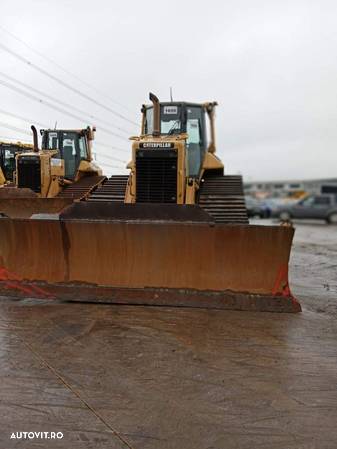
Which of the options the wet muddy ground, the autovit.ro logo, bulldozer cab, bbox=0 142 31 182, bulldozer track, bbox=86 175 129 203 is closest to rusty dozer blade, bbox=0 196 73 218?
bulldozer track, bbox=86 175 129 203

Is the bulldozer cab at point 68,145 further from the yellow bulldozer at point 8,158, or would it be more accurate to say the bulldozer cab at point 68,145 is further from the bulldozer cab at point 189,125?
the bulldozer cab at point 189,125

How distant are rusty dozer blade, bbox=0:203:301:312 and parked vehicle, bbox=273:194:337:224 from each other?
18721mm

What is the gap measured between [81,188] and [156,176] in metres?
6.36

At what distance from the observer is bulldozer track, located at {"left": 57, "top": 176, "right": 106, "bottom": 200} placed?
1150cm

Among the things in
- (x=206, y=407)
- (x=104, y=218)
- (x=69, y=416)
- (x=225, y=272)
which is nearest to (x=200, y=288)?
(x=225, y=272)

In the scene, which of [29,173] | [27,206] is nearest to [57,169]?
[29,173]

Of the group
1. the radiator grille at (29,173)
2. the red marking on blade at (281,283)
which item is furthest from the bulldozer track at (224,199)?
the radiator grille at (29,173)

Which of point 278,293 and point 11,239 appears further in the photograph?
point 11,239

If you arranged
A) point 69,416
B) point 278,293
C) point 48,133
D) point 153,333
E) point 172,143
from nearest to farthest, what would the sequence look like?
point 69,416 < point 153,333 < point 278,293 < point 172,143 < point 48,133

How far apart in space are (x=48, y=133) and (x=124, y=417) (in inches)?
452

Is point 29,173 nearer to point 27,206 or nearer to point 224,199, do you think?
point 27,206

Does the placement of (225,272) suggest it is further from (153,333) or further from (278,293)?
(153,333)

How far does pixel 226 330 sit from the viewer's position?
13.1ft

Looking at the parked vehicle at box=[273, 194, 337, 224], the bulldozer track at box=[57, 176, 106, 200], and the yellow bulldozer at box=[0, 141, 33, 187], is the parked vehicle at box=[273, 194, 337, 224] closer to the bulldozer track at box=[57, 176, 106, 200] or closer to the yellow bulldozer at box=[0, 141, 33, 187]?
the bulldozer track at box=[57, 176, 106, 200]
